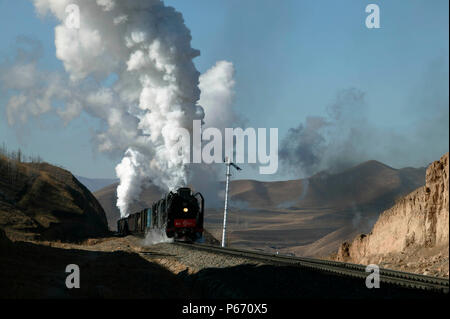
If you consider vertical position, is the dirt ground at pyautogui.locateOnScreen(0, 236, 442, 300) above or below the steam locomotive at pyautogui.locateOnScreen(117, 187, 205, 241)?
below

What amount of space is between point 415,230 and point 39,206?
4669 centimetres

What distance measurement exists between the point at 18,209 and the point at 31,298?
4903 cm

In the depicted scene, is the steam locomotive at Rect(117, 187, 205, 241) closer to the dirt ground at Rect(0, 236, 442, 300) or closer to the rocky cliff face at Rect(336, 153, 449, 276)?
the rocky cliff face at Rect(336, 153, 449, 276)

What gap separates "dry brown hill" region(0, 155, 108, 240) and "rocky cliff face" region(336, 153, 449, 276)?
2787 cm

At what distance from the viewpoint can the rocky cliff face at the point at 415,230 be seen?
26.6 m

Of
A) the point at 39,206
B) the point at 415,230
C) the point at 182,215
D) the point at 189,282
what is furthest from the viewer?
the point at 39,206

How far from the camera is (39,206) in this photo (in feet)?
214

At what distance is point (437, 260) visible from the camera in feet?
73.4

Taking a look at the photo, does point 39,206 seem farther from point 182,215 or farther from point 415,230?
point 415,230

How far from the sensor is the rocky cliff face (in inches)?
1046

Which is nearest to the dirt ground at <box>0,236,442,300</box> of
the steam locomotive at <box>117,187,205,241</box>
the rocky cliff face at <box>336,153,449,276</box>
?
the rocky cliff face at <box>336,153,449,276</box>

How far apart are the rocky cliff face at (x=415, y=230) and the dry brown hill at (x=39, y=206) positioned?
1097 inches

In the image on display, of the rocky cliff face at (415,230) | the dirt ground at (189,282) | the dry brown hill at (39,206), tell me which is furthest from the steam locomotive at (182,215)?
the dirt ground at (189,282)

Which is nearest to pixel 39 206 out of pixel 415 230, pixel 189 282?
pixel 415 230
